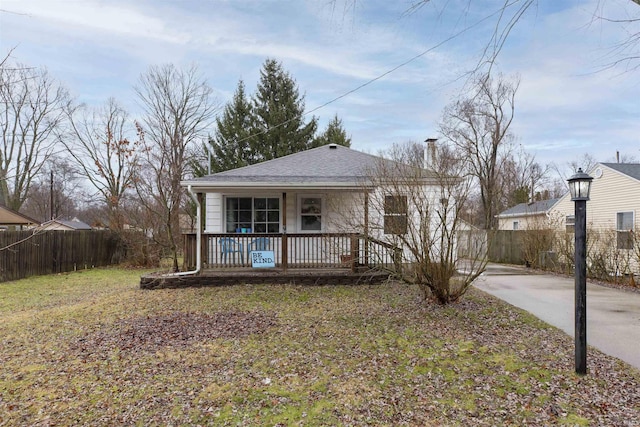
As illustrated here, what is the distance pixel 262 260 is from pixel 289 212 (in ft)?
6.91

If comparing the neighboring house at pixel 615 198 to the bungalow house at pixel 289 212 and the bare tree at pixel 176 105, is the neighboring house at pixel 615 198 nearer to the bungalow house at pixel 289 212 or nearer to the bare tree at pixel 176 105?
the bungalow house at pixel 289 212

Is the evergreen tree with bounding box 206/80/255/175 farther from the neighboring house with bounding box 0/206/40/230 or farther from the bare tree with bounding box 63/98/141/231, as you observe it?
the neighboring house with bounding box 0/206/40/230

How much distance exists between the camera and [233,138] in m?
27.1

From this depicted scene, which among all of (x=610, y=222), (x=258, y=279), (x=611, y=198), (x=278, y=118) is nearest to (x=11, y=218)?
(x=258, y=279)

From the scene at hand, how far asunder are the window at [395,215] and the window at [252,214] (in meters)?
5.26

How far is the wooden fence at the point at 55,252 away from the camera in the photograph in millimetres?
12352

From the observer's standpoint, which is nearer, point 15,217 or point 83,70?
point 83,70

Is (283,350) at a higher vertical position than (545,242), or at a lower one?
lower

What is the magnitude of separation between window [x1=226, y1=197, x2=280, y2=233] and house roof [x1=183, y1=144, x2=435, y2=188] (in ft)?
2.70

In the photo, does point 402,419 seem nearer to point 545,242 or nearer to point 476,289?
point 476,289

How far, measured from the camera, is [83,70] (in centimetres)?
1383

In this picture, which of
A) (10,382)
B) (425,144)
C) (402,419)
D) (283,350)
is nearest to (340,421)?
(402,419)

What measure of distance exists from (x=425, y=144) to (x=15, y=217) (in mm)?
16757

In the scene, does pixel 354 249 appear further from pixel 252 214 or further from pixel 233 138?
pixel 233 138
